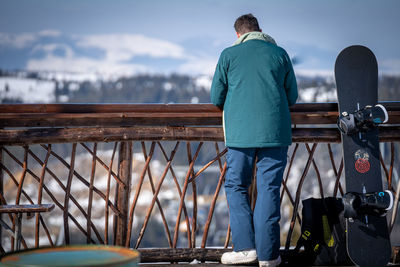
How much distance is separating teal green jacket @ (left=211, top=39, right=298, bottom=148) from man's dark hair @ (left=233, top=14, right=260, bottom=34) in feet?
0.49

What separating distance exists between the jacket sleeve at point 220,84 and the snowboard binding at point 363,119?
2.31 ft

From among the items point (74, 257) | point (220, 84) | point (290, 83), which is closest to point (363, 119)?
point (290, 83)

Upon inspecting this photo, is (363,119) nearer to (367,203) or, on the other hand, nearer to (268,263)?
(367,203)

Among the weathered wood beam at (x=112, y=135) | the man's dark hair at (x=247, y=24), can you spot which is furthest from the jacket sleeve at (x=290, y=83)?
the weathered wood beam at (x=112, y=135)

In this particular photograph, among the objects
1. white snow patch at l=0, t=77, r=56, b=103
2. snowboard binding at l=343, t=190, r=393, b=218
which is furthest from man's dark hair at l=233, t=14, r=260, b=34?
white snow patch at l=0, t=77, r=56, b=103

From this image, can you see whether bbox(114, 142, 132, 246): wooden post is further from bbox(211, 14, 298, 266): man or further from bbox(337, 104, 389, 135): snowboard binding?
bbox(337, 104, 389, 135): snowboard binding

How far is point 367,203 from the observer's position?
289 cm

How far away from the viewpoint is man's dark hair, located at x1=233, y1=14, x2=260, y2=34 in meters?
2.90

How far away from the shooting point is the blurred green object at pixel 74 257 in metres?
1.25

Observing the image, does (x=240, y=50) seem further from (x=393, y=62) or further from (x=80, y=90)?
(x=393, y=62)

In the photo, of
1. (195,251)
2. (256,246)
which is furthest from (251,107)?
(195,251)

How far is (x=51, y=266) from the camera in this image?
1220mm

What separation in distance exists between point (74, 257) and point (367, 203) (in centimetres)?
201

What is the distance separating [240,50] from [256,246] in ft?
→ 3.44
